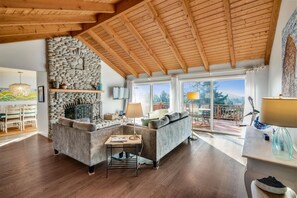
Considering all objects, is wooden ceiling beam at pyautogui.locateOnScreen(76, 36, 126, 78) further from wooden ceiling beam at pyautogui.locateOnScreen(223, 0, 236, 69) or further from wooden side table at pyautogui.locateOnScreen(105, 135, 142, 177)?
wooden ceiling beam at pyautogui.locateOnScreen(223, 0, 236, 69)

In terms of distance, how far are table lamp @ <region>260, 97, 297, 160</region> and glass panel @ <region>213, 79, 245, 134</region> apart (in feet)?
13.5

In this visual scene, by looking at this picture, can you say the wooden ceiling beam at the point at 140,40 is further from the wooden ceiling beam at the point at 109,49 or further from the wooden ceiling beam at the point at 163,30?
the wooden ceiling beam at the point at 109,49

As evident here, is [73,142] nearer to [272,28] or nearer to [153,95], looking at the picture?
[153,95]

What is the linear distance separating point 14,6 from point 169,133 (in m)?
3.70

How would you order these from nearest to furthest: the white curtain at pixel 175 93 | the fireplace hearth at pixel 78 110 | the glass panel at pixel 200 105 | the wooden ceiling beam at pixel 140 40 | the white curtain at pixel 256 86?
1. the wooden ceiling beam at pixel 140 40
2. the white curtain at pixel 256 86
3. the fireplace hearth at pixel 78 110
4. the glass panel at pixel 200 105
5. the white curtain at pixel 175 93

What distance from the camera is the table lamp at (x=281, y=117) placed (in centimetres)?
126

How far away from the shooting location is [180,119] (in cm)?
407

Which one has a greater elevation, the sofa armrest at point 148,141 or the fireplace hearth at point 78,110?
the fireplace hearth at point 78,110

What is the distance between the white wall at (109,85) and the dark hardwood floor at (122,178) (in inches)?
149

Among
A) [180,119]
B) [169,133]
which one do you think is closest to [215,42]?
[180,119]

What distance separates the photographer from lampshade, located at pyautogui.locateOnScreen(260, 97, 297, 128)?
4.12 feet

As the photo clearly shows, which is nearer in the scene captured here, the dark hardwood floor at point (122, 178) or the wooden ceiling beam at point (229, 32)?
the dark hardwood floor at point (122, 178)

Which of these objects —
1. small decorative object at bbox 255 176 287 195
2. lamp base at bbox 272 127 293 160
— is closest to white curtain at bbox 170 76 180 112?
lamp base at bbox 272 127 293 160

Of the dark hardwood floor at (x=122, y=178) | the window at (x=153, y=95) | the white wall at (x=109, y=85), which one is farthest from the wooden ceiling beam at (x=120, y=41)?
the dark hardwood floor at (x=122, y=178)
